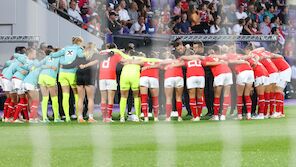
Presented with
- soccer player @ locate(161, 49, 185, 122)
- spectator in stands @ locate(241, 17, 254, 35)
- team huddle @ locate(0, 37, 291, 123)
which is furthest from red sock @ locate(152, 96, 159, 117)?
spectator in stands @ locate(241, 17, 254, 35)

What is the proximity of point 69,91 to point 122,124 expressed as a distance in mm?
1418

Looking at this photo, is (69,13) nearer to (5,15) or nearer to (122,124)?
(5,15)

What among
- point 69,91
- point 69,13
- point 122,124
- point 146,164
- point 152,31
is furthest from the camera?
point 69,13

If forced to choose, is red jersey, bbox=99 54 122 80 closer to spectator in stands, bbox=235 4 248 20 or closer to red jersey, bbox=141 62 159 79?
red jersey, bbox=141 62 159 79

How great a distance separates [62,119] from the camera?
56.6ft

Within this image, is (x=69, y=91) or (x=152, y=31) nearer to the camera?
(x=69, y=91)

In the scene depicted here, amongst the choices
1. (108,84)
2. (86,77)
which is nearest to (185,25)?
(108,84)

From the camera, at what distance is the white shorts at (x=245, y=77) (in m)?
16.6

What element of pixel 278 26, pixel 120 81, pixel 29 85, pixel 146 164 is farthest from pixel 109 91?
pixel 146 164

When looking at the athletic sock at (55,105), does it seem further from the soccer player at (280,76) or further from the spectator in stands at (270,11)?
the spectator in stands at (270,11)

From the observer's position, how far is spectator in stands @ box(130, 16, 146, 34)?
1866 cm

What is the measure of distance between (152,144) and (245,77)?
456 cm

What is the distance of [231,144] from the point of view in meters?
12.5

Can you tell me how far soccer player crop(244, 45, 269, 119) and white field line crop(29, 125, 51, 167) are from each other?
3537mm
